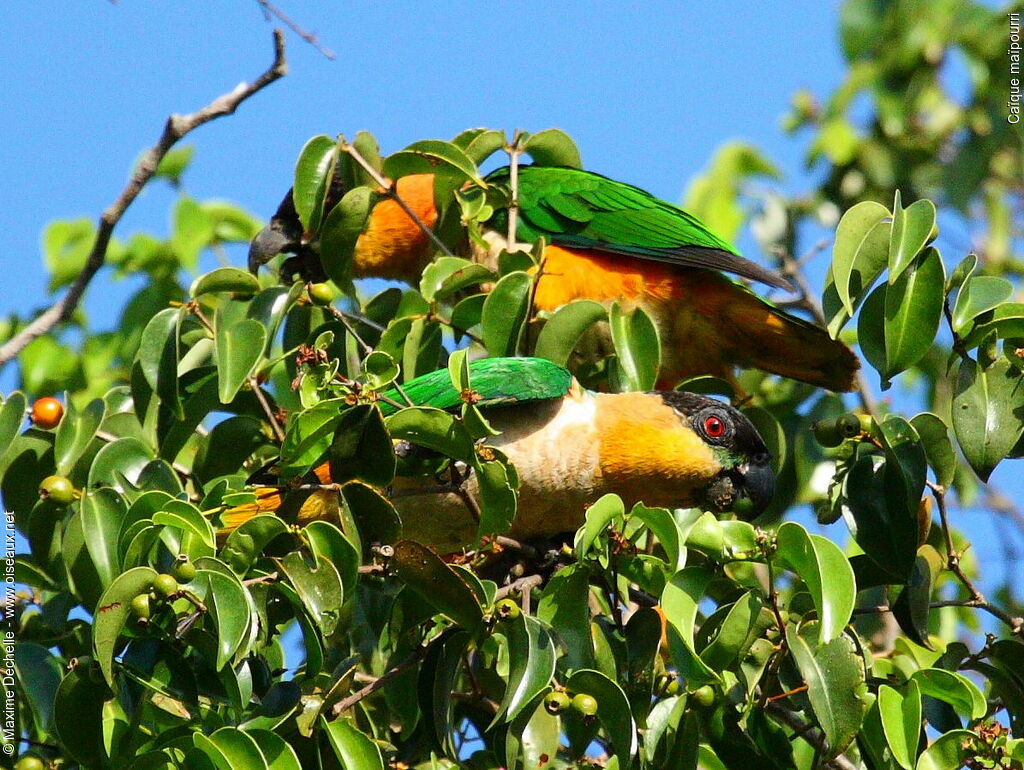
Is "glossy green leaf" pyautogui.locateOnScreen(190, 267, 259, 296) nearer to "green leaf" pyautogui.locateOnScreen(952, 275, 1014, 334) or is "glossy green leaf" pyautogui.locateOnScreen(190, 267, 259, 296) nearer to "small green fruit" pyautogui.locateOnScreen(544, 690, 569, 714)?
"small green fruit" pyautogui.locateOnScreen(544, 690, 569, 714)

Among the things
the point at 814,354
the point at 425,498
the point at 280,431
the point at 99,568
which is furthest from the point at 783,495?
the point at 99,568

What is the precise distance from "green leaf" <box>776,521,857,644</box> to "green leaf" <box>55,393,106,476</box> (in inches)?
80.4

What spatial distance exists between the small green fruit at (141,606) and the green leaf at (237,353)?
77 cm

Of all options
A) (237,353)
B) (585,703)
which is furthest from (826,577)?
(237,353)

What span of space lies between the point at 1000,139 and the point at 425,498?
5.24 m

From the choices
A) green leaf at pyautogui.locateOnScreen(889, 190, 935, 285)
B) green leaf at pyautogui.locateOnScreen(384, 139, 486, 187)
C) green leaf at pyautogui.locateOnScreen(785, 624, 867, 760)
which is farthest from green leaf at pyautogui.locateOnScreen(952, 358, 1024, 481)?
green leaf at pyautogui.locateOnScreen(384, 139, 486, 187)

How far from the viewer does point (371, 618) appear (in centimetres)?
386

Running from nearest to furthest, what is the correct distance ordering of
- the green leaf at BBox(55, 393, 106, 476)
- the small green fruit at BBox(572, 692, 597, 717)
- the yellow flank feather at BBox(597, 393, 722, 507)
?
the small green fruit at BBox(572, 692, 597, 717)
the green leaf at BBox(55, 393, 106, 476)
the yellow flank feather at BBox(597, 393, 722, 507)

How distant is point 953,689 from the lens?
2668 millimetres

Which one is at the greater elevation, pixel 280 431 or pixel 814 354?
pixel 814 354

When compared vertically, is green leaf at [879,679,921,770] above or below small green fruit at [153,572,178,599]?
above

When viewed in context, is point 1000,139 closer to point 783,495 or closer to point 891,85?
point 891,85

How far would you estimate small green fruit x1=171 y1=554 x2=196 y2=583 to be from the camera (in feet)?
8.46

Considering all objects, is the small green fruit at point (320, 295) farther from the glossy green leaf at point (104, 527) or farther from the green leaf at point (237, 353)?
the glossy green leaf at point (104, 527)
